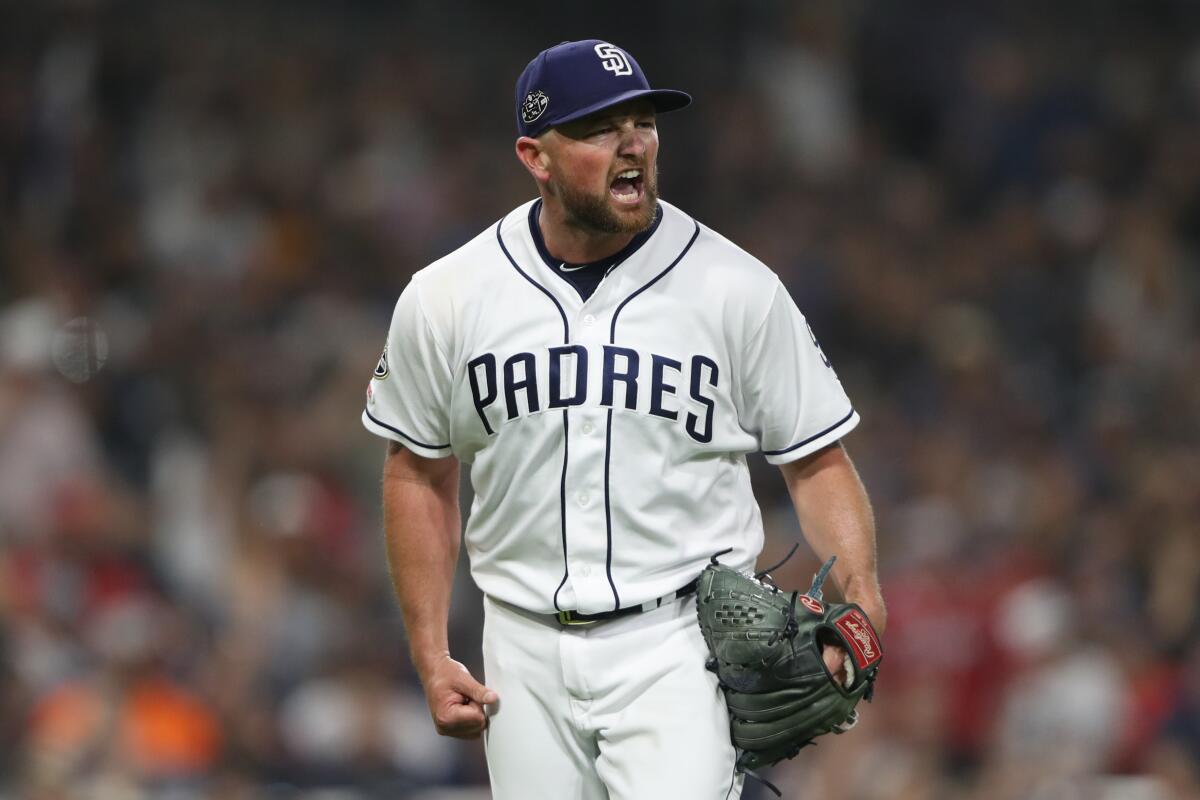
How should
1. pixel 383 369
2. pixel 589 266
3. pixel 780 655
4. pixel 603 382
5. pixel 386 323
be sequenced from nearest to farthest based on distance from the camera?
pixel 780 655 → pixel 603 382 → pixel 589 266 → pixel 383 369 → pixel 386 323

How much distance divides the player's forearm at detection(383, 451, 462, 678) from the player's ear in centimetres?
63

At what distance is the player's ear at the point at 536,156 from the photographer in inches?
130

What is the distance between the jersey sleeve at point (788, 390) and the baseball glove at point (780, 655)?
25 cm

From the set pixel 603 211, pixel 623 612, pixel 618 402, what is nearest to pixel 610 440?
pixel 618 402

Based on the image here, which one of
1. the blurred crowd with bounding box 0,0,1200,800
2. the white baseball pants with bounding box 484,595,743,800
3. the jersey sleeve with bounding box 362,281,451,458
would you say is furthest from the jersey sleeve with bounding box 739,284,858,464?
the blurred crowd with bounding box 0,0,1200,800

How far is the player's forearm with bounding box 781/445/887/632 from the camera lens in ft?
10.6

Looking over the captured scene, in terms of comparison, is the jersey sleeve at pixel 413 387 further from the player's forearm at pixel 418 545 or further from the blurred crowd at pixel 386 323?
the blurred crowd at pixel 386 323

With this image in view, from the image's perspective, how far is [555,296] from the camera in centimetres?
333

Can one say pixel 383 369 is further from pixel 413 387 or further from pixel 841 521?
pixel 841 521

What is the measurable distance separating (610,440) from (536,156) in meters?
0.57

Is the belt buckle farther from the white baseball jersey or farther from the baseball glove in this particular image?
the baseball glove

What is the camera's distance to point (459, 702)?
3.30m

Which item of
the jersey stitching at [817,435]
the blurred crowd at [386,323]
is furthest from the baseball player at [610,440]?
the blurred crowd at [386,323]

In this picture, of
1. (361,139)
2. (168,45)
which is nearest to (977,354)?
(361,139)
